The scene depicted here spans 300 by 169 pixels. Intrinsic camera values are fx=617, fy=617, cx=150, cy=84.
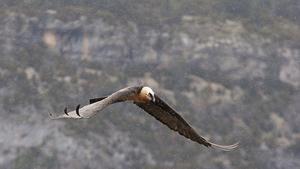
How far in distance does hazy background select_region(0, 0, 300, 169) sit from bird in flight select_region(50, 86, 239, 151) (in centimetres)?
4220

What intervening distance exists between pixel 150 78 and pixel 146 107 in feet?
169

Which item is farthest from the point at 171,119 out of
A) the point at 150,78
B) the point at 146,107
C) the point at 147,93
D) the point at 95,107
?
the point at 150,78

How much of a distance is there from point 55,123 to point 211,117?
15.3 meters

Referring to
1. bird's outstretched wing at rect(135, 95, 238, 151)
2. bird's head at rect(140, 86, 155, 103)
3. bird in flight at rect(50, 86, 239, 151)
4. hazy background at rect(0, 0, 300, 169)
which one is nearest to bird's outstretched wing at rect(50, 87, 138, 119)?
bird in flight at rect(50, 86, 239, 151)

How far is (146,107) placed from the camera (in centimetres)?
1111

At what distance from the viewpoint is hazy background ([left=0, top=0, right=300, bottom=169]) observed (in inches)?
2181

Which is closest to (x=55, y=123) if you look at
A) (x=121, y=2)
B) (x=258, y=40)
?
(x=121, y=2)

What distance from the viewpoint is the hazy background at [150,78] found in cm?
5541

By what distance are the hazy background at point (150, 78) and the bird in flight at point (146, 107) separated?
42202 mm

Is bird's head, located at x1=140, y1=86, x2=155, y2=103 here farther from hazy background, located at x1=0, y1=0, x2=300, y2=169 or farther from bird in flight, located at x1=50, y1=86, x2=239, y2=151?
hazy background, located at x1=0, y1=0, x2=300, y2=169

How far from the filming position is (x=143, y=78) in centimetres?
6222

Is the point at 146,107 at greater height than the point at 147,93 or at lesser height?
lesser

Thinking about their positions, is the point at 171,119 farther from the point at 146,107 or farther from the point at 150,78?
the point at 150,78

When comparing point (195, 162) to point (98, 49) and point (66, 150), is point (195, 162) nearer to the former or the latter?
point (66, 150)
